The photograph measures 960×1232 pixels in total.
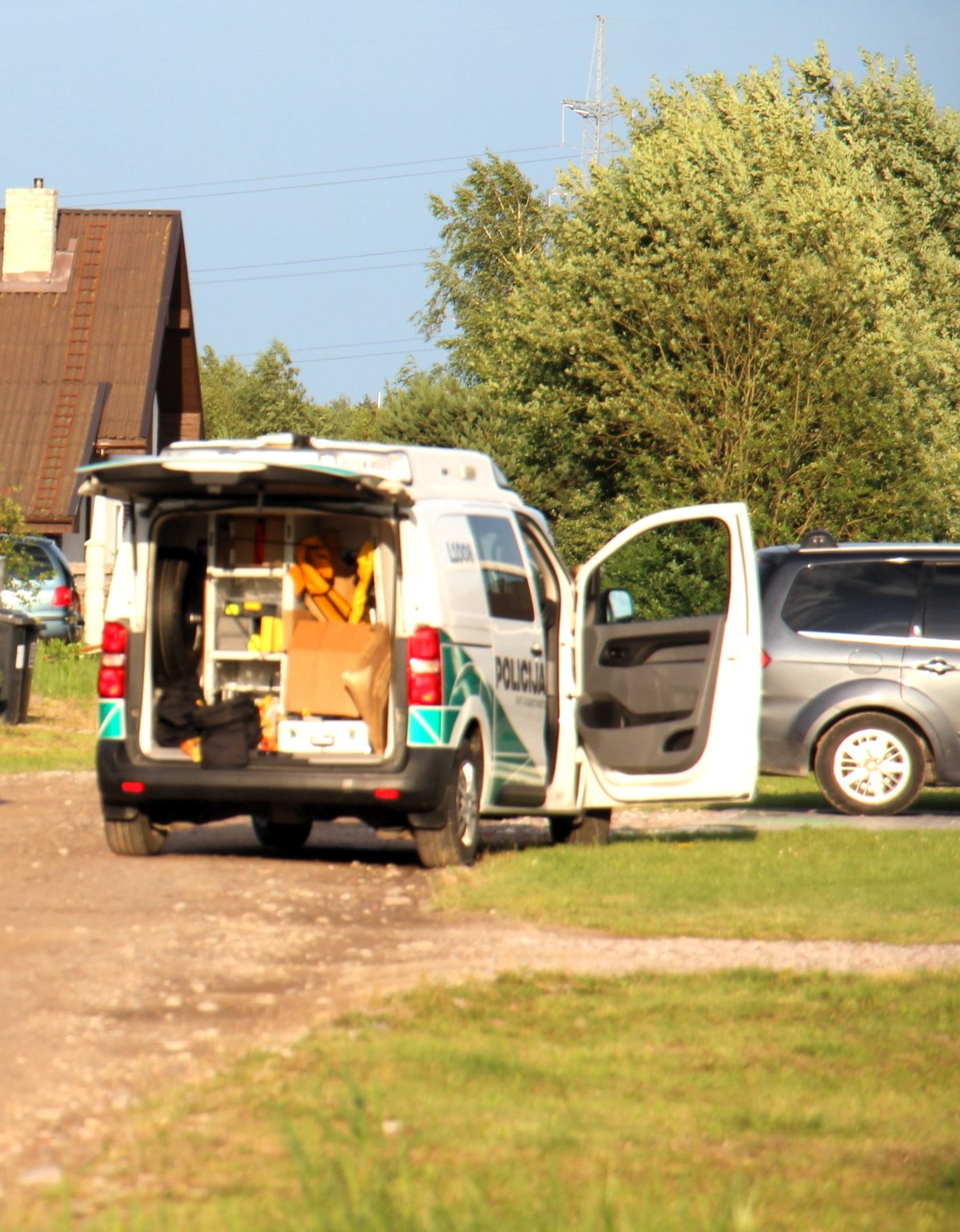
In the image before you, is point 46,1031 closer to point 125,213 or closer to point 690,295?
point 690,295

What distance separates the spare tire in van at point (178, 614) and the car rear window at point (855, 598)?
546 cm

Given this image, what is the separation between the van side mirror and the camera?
12547mm

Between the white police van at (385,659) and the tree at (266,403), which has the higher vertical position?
the tree at (266,403)

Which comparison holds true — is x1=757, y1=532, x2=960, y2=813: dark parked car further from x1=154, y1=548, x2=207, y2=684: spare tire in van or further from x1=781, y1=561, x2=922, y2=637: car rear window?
x1=154, y1=548, x2=207, y2=684: spare tire in van

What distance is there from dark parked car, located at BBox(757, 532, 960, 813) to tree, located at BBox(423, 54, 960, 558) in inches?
701

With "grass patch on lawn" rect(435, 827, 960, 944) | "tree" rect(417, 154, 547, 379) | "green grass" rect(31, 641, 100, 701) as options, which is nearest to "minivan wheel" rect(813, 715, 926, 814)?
"grass patch on lawn" rect(435, 827, 960, 944)

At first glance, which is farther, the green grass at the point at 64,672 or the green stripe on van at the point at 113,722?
the green grass at the point at 64,672

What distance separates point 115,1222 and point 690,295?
3358 cm

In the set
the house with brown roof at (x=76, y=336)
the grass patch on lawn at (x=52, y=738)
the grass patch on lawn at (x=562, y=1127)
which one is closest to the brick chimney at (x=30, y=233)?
the house with brown roof at (x=76, y=336)

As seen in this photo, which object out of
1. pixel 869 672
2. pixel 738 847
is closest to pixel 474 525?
pixel 738 847

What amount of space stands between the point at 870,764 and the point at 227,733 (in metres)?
6.32

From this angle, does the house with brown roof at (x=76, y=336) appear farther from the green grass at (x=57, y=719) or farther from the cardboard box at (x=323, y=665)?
the cardboard box at (x=323, y=665)

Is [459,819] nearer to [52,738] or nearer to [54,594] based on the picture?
[52,738]

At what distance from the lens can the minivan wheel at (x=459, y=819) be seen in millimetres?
11000
